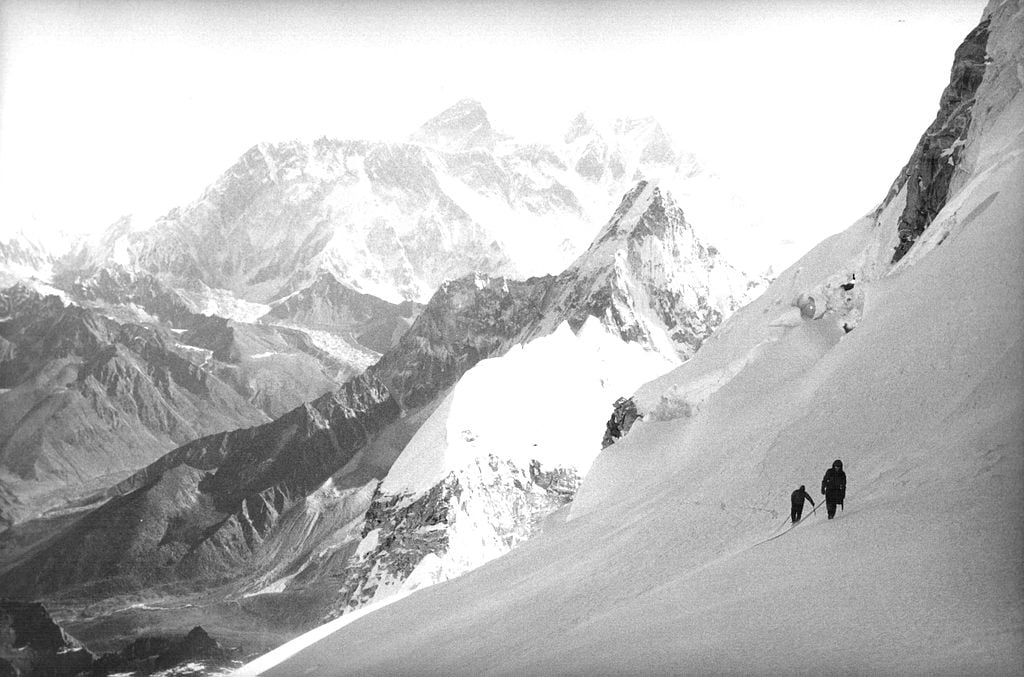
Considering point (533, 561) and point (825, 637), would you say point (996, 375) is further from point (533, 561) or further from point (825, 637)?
point (533, 561)

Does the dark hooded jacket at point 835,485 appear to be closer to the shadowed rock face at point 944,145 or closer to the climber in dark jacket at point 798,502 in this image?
the climber in dark jacket at point 798,502

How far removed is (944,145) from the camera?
49.9 m

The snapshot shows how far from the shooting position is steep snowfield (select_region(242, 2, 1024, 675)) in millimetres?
15727

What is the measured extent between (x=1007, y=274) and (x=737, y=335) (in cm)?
3274

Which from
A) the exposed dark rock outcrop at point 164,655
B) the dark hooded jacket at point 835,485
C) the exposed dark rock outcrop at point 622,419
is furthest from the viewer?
the exposed dark rock outcrop at point 164,655

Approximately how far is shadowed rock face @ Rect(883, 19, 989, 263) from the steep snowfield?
7.16 ft

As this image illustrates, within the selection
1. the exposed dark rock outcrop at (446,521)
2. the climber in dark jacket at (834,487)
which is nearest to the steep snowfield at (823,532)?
the climber in dark jacket at (834,487)

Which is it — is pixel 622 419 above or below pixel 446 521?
above

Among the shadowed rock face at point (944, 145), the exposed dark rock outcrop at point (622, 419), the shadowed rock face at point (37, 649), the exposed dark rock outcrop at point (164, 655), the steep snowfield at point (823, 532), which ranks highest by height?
the shadowed rock face at point (944, 145)

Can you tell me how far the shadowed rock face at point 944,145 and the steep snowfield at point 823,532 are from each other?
218 cm

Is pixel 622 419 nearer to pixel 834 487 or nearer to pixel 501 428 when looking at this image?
pixel 834 487

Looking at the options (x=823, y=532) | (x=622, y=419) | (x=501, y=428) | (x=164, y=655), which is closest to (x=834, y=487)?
(x=823, y=532)

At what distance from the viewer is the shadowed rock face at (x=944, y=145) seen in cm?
4791

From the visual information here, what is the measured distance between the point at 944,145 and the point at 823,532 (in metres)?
35.9
